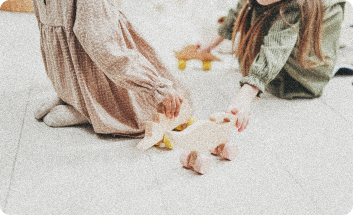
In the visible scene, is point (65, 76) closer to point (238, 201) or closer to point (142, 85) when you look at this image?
point (142, 85)

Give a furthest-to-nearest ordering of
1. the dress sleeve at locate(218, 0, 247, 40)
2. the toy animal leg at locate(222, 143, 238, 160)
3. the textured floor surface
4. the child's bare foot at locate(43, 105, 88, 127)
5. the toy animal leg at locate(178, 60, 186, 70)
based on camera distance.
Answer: the toy animal leg at locate(178, 60, 186, 70), the dress sleeve at locate(218, 0, 247, 40), the child's bare foot at locate(43, 105, 88, 127), the toy animal leg at locate(222, 143, 238, 160), the textured floor surface

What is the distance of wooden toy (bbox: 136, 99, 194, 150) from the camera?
716 mm

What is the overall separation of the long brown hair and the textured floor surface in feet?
0.54

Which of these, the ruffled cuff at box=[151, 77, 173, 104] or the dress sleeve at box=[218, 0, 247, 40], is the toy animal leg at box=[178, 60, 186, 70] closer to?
the dress sleeve at box=[218, 0, 247, 40]

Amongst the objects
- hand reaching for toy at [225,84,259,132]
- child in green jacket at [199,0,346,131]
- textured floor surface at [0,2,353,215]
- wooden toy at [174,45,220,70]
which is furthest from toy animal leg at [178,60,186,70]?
hand reaching for toy at [225,84,259,132]

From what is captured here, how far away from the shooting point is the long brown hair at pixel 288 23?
85cm

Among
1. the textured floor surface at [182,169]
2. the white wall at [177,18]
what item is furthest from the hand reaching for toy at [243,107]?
the white wall at [177,18]

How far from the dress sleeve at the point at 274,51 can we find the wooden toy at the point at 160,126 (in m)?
0.18

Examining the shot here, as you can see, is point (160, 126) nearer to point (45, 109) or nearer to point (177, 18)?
point (45, 109)

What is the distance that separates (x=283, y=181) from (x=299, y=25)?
17.7 inches

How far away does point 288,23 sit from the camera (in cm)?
83

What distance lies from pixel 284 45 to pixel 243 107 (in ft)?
0.76

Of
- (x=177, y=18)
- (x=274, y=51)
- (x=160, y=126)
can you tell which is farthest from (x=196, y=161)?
(x=177, y=18)

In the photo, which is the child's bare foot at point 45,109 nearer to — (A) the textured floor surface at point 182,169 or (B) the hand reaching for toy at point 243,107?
(A) the textured floor surface at point 182,169
